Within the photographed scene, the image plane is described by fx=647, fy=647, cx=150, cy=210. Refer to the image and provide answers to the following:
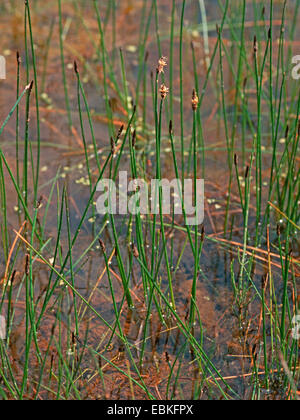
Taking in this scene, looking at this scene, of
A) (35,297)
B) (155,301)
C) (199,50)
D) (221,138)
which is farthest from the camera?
(199,50)

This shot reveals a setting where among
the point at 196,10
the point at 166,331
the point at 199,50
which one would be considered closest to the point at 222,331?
the point at 166,331

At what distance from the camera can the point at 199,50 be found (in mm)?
3604

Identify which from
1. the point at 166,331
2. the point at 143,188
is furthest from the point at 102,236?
the point at 166,331

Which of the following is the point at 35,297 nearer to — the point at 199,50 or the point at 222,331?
the point at 222,331

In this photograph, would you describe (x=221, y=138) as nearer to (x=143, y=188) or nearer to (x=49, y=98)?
(x=143, y=188)

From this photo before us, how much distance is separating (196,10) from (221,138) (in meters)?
1.05

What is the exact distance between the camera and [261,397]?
193 cm
